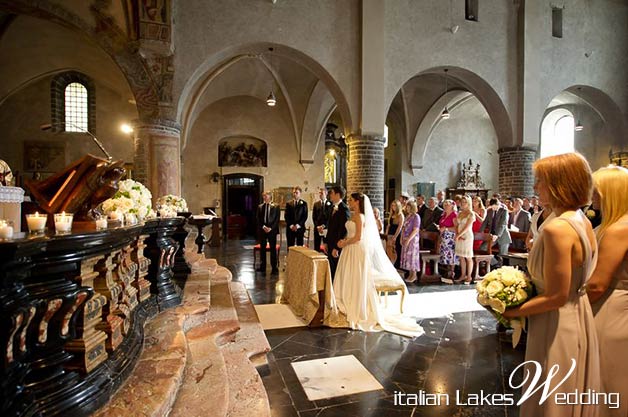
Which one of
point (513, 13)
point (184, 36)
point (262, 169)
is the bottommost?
point (262, 169)

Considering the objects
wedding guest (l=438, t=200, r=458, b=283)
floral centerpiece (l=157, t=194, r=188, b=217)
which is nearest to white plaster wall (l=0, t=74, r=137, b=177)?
floral centerpiece (l=157, t=194, r=188, b=217)

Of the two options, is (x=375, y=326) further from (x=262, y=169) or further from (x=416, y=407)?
(x=262, y=169)

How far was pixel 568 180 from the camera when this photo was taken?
5.52 feet

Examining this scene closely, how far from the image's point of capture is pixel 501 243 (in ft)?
25.7

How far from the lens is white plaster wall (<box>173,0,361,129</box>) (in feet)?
27.1

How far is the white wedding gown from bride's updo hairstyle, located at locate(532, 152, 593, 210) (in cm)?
304

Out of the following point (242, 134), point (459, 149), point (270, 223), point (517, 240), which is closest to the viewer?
point (270, 223)

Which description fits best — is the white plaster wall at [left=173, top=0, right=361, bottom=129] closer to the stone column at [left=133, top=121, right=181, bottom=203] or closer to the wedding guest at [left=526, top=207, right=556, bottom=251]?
the stone column at [left=133, top=121, right=181, bottom=203]

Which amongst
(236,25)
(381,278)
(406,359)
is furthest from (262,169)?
(406,359)

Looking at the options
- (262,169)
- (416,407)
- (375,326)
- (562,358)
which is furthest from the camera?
(262,169)

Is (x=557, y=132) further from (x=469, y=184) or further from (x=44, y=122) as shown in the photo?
(x=44, y=122)

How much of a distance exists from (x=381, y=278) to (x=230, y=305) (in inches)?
82.1

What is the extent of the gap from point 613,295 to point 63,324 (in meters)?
2.62

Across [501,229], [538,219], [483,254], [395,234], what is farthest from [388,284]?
[501,229]
